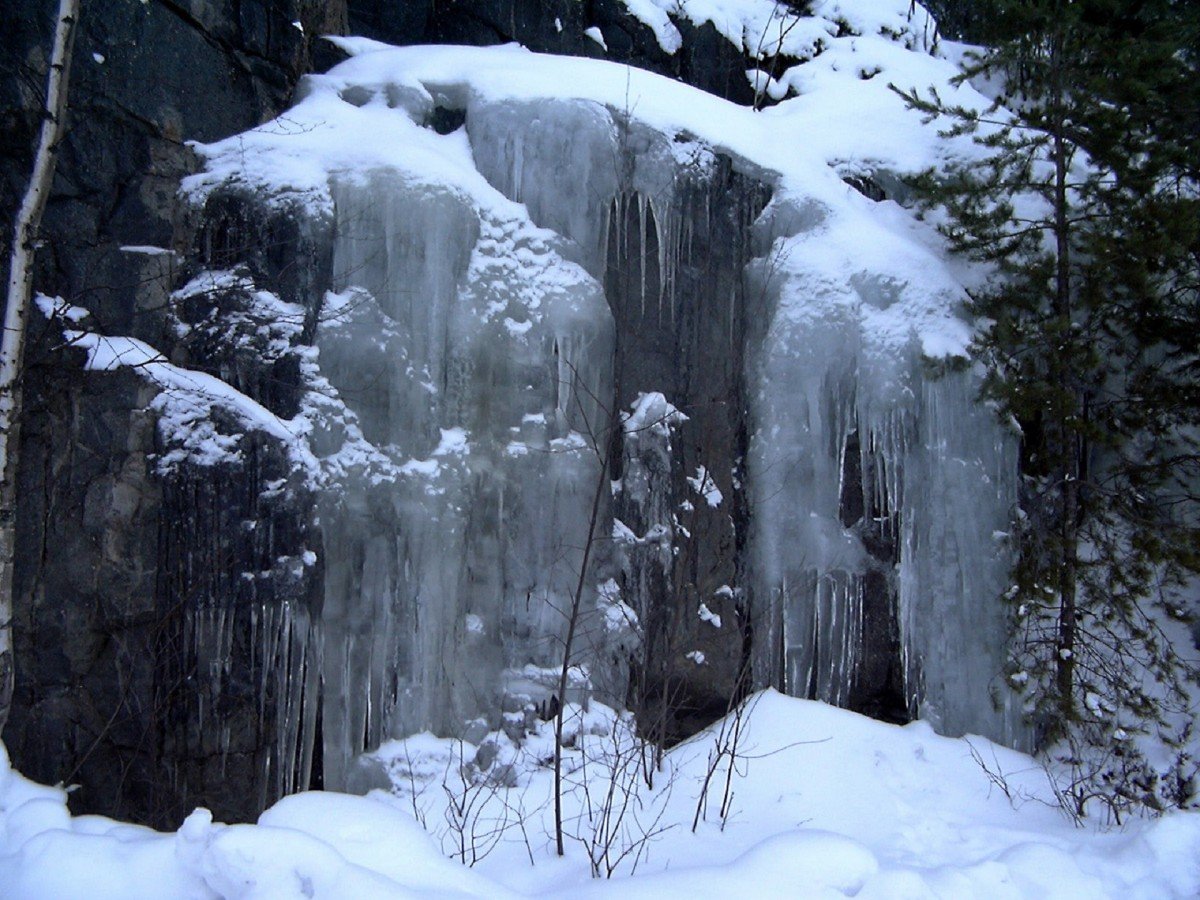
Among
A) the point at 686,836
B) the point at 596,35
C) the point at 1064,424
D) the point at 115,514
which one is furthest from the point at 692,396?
the point at 115,514

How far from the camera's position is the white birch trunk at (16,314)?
3951mm

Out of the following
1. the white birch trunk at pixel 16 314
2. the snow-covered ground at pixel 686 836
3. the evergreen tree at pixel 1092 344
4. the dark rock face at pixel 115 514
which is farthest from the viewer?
the evergreen tree at pixel 1092 344

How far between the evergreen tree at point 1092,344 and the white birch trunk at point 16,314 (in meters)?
5.71

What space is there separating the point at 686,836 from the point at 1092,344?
4472 mm

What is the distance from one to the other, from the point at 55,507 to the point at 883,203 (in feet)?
21.3

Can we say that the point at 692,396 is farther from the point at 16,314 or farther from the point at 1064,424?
the point at 16,314

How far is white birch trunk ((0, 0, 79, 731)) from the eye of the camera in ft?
13.0

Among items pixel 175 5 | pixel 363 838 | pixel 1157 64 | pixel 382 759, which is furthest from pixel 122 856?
pixel 1157 64

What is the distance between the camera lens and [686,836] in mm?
4895

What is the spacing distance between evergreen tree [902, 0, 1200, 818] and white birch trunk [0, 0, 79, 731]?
18.7 feet

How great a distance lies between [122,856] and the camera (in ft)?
8.82

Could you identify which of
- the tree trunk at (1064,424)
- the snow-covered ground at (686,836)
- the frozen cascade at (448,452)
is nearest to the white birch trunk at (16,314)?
the snow-covered ground at (686,836)

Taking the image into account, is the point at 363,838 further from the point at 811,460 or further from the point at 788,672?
the point at 811,460

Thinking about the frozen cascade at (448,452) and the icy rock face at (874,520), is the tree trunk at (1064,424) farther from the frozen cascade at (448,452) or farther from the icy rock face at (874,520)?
the frozen cascade at (448,452)
